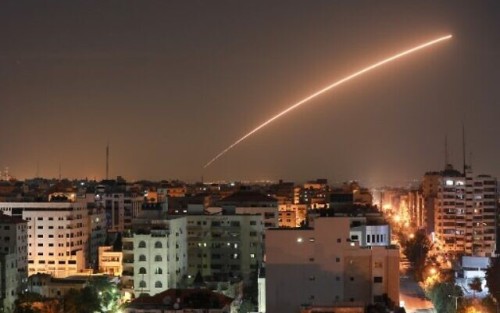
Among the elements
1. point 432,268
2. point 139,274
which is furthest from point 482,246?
point 139,274

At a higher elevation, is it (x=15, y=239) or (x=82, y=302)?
(x=15, y=239)

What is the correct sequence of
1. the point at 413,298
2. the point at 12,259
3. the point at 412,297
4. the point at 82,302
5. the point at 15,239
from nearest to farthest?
the point at 82,302
the point at 12,259
the point at 413,298
the point at 412,297
the point at 15,239

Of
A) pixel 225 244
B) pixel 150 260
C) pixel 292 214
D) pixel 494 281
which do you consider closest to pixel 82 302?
pixel 150 260

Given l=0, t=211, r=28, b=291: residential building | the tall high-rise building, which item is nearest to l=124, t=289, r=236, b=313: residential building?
the tall high-rise building

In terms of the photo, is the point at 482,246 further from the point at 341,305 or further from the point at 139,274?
the point at 341,305

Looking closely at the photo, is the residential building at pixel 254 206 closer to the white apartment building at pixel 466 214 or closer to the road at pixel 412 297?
the road at pixel 412 297

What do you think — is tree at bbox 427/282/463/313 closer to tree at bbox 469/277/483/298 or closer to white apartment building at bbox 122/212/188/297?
tree at bbox 469/277/483/298

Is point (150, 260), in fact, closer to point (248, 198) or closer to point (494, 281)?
→ point (494, 281)

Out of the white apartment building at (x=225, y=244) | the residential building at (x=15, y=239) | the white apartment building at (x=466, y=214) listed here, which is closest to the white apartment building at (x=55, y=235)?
the residential building at (x=15, y=239)
